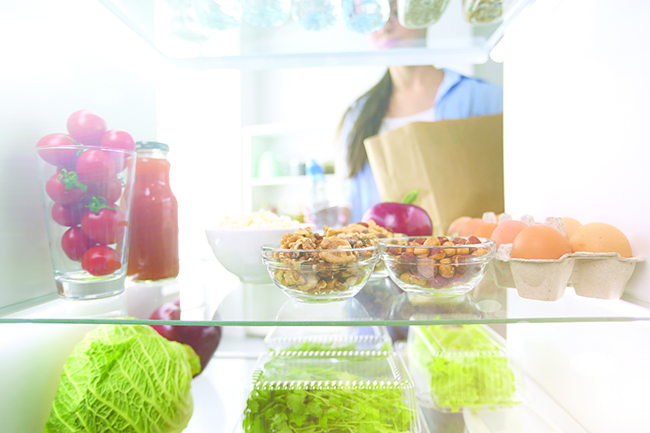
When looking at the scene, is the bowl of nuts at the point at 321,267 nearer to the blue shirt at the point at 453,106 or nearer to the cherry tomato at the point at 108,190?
the cherry tomato at the point at 108,190

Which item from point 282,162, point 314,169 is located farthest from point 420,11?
point 282,162

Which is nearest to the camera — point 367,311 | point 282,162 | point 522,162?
point 367,311

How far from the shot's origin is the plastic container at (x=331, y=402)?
451 mm

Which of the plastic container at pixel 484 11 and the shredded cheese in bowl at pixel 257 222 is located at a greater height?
the plastic container at pixel 484 11

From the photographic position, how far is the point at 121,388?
1.53 ft

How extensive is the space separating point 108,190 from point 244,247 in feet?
0.59

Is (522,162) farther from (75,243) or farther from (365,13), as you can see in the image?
(75,243)

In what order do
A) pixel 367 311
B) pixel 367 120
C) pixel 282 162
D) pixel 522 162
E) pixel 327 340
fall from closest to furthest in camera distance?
1. pixel 367 311
2. pixel 327 340
3. pixel 522 162
4. pixel 367 120
5. pixel 282 162

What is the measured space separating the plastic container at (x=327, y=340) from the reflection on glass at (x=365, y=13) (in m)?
0.57

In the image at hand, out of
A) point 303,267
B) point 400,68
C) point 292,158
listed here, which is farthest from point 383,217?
point 292,158

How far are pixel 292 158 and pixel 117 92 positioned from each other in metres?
2.19

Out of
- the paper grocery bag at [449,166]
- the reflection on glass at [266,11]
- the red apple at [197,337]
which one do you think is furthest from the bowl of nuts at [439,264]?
the paper grocery bag at [449,166]

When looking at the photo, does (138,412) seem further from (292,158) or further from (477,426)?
(292,158)

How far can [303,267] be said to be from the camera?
387 mm
